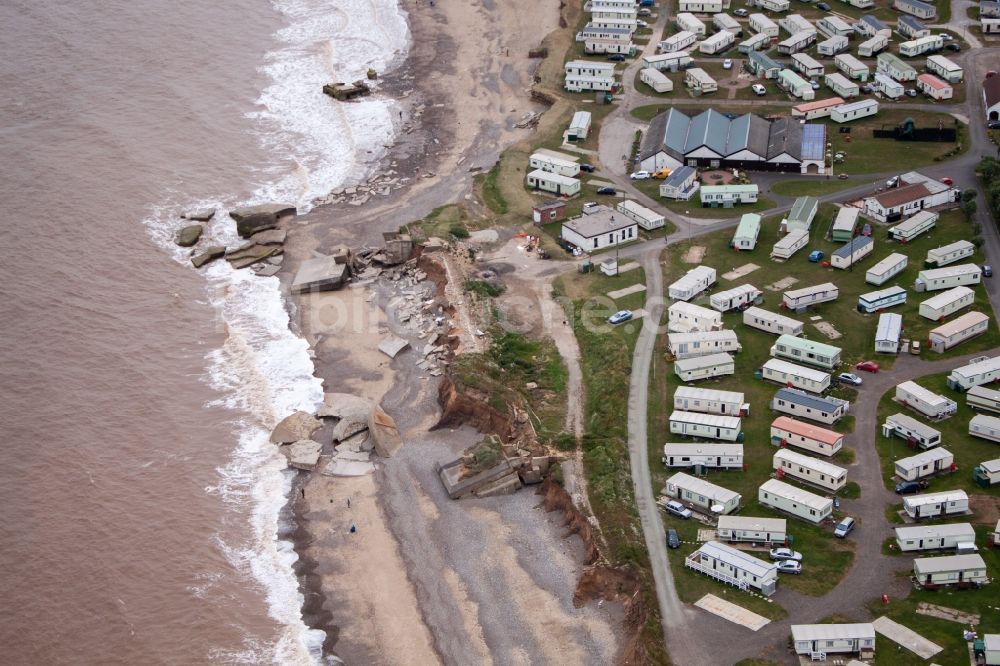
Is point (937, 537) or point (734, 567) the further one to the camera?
point (937, 537)

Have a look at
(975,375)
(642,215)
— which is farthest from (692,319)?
(975,375)

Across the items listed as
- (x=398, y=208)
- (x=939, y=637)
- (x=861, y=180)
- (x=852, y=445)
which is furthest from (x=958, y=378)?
(x=398, y=208)

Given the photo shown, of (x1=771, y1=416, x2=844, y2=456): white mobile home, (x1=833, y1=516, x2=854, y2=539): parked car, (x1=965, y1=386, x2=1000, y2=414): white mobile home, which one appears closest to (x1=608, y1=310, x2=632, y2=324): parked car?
(x1=771, y1=416, x2=844, y2=456): white mobile home

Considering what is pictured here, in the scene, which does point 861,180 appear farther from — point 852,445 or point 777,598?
point 777,598

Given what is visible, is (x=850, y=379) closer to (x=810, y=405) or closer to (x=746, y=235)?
(x=810, y=405)

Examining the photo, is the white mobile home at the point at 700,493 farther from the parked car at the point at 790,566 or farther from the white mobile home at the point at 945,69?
the white mobile home at the point at 945,69

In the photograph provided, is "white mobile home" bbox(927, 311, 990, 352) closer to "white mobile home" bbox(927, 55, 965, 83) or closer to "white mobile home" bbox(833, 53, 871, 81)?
"white mobile home" bbox(927, 55, 965, 83)
